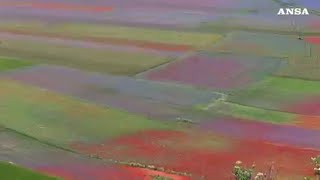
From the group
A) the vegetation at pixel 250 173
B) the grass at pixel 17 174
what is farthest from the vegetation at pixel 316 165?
the grass at pixel 17 174

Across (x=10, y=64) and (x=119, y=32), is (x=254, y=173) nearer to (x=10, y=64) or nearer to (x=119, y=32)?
(x=10, y=64)

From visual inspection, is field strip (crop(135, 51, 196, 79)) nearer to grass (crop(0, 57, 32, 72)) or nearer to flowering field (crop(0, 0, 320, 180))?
flowering field (crop(0, 0, 320, 180))

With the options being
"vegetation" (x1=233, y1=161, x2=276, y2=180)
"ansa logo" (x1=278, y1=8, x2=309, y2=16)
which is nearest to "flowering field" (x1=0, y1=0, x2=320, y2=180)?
"vegetation" (x1=233, y1=161, x2=276, y2=180)

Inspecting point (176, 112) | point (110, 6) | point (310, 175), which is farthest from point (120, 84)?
point (110, 6)

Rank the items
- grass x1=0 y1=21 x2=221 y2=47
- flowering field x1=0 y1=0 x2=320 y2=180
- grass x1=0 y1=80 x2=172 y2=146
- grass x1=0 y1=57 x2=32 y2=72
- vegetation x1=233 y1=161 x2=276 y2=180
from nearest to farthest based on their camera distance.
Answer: vegetation x1=233 y1=161 x2=276 y2=180, flowering field x1=0 y1=0 x2=320 y2=180, grass x1=0 y1=80 x2=172 y2=146, grass x1=0 y1=57 x2=32 y2=72, grass x1=0 y1=21 x2=221 y2=47

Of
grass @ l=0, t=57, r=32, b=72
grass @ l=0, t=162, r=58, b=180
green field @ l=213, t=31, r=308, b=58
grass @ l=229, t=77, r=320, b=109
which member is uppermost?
green field @ l=213, t=31, r=308, b=58

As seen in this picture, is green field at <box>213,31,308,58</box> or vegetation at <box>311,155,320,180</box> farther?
green field at <box>213,31,308,58</box>

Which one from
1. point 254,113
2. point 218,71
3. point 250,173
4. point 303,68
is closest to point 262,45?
point 303,68

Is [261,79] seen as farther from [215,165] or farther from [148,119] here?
[215,165]
